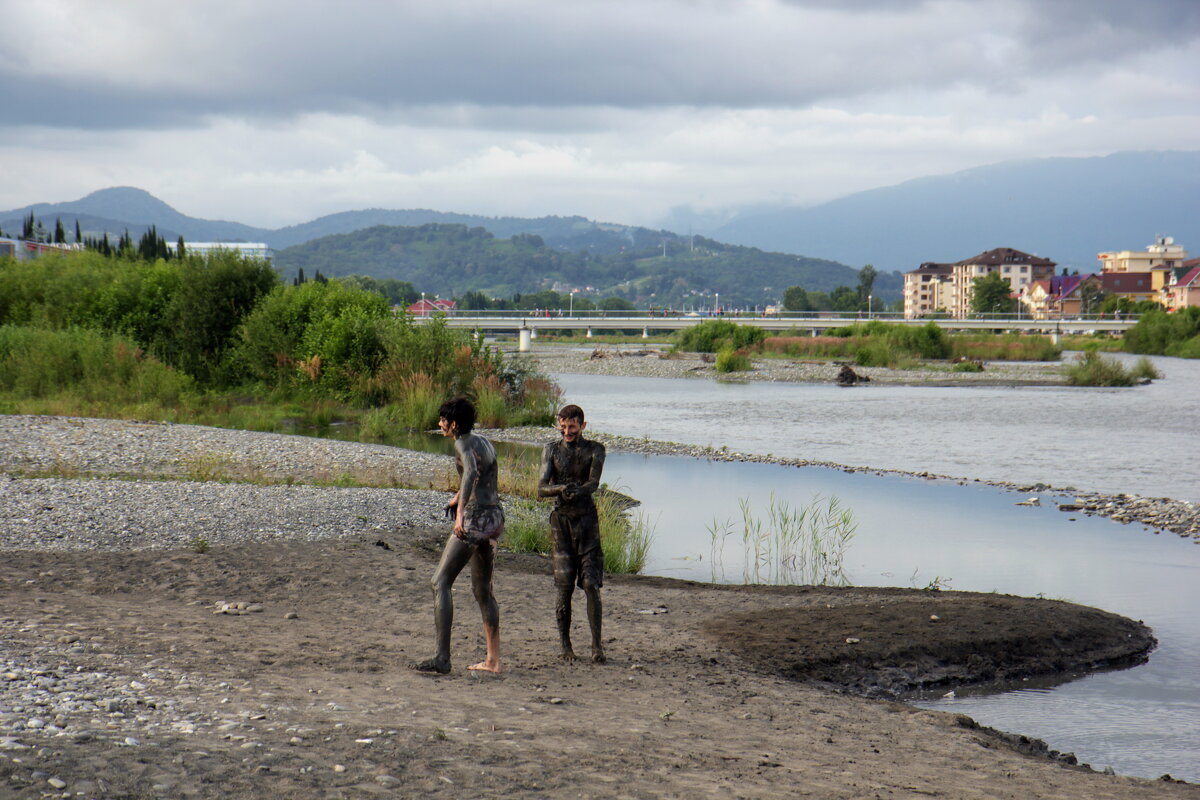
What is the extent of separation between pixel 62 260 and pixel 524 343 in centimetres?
6258

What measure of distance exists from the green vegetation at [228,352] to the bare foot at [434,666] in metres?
22.1

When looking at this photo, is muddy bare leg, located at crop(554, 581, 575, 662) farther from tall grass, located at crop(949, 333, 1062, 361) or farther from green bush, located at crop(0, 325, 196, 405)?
tall grass, located at crop(949, 333, 1062, 361)

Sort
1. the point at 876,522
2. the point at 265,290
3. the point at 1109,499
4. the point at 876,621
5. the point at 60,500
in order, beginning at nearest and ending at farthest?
1. the point at 876,621
2. the point at 60,500
3. the point at 876,522
4. the point at 1109,499
5. the point at 265,290

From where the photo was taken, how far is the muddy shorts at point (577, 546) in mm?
8805

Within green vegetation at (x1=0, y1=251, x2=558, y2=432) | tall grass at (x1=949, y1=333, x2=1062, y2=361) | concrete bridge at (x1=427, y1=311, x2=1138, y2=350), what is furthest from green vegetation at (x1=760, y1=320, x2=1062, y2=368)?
green vegetation at (x1=0, y1=251, x2=558, y2=432)

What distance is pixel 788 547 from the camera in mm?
16906

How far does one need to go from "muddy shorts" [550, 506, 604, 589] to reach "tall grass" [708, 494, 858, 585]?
236 inches

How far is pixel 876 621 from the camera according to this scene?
11.2m

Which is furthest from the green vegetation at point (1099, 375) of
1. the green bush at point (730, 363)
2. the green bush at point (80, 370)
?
the green bush at point (80, 370)

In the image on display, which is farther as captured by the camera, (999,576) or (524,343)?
(524,343)

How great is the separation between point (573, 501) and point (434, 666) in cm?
158

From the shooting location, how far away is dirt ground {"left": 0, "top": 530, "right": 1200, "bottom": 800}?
5977mm

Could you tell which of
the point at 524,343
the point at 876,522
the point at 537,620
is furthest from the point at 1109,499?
the point at 524,343

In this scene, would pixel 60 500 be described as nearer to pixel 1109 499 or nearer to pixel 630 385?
pixel 1109 499
